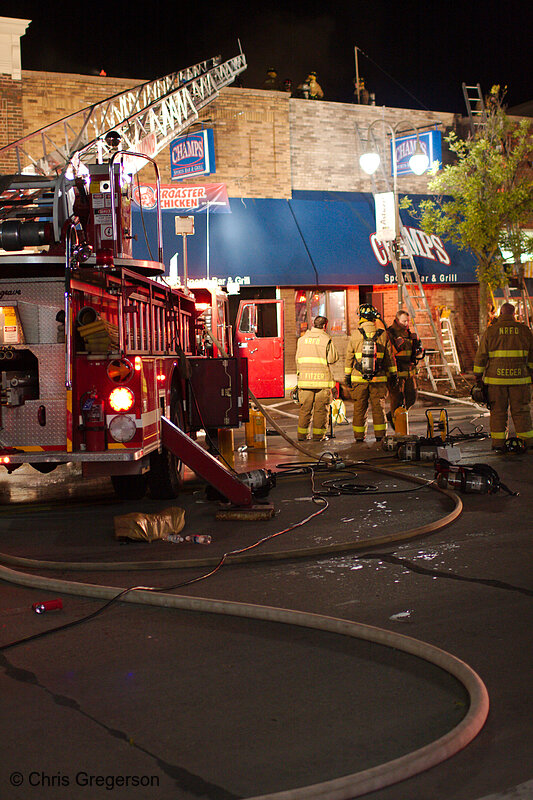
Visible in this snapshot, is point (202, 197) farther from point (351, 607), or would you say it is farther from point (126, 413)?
point (351, 607)

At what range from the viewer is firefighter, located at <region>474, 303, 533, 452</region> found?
34.9 ft

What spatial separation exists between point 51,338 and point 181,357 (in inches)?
90.0

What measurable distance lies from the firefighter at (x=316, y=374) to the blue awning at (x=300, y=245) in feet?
26.4

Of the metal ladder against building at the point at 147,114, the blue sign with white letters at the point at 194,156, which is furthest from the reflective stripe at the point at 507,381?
the blue sign with white letters at the point at 194,156

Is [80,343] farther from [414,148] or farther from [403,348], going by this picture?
[414,148]

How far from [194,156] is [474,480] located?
15206mm

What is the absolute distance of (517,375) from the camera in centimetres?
1062

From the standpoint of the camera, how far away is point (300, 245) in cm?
2125

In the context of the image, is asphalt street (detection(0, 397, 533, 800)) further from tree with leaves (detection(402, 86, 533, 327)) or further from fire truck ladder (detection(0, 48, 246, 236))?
tree with leaves (detection(402, 86, 533, 327))

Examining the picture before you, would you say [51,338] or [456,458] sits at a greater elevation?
[51,338]

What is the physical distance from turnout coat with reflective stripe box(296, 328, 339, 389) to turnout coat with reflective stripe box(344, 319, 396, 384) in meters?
0.30

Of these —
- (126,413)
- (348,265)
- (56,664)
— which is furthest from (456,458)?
(348,265)

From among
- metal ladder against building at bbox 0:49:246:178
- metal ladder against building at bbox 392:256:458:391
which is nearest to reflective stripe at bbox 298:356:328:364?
metal ladder against building at bbox 0:49:246:178

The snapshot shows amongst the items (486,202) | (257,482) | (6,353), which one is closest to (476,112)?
(486,202)
